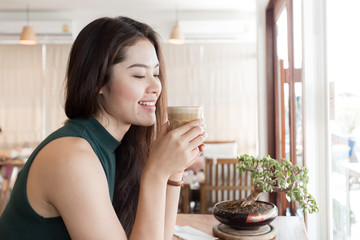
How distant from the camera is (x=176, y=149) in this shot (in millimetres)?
1044

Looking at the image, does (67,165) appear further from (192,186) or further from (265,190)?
(192,186)

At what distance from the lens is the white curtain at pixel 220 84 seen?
253 inches

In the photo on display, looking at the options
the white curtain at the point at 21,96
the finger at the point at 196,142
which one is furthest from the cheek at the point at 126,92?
the white curtain at the point at 21,96

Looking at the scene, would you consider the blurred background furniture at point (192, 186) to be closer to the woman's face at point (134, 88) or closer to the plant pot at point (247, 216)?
the plant pot at point (247, 216)

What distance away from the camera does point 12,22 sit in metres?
6.02

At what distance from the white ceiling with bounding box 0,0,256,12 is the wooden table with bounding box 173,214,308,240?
4549 mm

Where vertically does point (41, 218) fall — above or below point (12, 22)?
below

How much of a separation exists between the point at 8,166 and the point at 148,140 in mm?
3856

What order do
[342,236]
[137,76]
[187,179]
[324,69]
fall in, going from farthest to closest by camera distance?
[187,179]
[324,69]
[342,236]
[137,76]

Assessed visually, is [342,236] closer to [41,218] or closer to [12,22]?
[41,218]

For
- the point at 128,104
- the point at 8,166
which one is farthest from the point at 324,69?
the point at 8,166

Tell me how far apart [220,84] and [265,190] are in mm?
5233

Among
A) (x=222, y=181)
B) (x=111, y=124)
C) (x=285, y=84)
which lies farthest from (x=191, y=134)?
(x=222, y=181)

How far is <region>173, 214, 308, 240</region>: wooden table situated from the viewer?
1.39 metres
